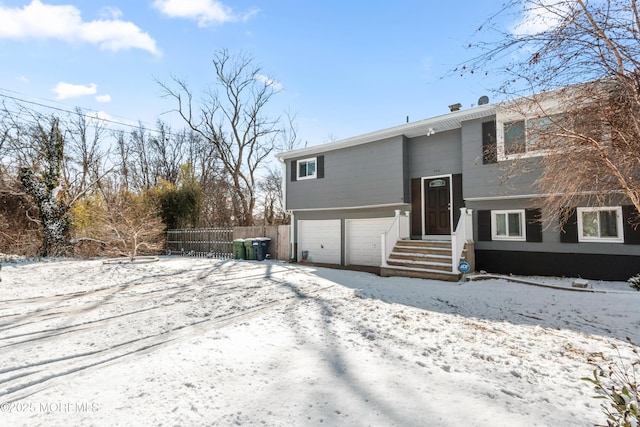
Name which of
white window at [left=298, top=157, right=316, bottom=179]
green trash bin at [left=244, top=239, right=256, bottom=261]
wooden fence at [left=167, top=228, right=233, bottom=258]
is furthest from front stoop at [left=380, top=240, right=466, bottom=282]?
wooden fence at [left=167, top=228, right=233, bottom=258]

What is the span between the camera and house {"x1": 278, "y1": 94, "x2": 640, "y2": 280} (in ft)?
25.0

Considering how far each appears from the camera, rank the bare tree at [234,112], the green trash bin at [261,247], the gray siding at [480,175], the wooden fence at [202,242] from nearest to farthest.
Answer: the gray siding at [480,175] < the green trash bin at [261,247] < the wooden fence at [202,242] < the bare tree at [234,112]

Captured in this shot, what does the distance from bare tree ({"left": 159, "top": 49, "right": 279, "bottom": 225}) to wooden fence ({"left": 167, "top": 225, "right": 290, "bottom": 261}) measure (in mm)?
6009

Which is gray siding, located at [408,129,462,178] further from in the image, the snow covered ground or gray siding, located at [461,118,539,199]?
Answer: the snow covered ground

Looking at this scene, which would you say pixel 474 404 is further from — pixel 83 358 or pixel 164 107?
pixel 164 107

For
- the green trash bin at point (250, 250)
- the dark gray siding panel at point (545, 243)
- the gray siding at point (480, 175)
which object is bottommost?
the green trash bin at point (250, 250)

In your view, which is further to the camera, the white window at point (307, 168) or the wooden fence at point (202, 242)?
the wooden fence at point (202, 242)

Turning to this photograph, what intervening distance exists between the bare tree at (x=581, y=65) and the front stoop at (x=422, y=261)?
180 inches

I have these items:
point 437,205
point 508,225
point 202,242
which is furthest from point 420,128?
point 202,242

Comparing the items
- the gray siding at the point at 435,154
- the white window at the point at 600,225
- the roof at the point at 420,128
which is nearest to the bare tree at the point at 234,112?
the roof at the point at 420,128

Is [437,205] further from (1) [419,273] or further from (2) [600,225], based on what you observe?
(2) [600,225]

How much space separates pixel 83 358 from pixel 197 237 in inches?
503

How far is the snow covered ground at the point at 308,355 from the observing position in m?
2.19

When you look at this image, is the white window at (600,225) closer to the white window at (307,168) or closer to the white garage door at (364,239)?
the white garage door at (364,239)
